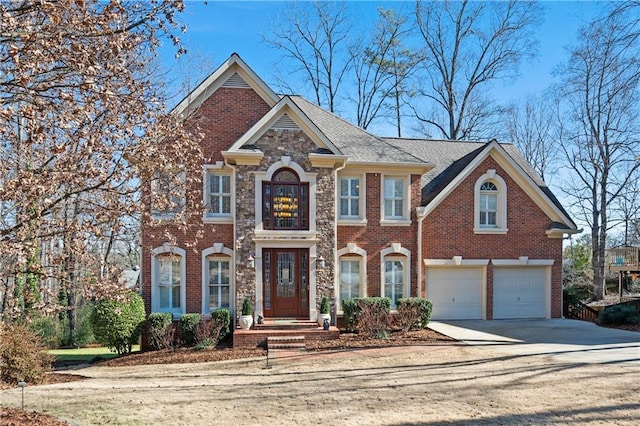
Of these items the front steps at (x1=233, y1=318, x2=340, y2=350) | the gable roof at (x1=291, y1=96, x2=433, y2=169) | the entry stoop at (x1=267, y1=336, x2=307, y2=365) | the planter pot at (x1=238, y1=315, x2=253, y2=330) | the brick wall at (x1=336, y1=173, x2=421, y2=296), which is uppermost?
the gable roof at (x1=291, y1=96, x2=433, y2=169)

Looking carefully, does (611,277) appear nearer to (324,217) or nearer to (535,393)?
(324,217)

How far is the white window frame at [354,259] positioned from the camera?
15.8 metres

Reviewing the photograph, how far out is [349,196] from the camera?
16.1 metres

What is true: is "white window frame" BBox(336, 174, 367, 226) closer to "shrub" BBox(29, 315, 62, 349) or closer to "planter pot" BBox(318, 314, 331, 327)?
"planter pot" BBox(318, 314, 331, 327)

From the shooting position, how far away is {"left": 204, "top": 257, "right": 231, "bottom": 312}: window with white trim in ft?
49.1

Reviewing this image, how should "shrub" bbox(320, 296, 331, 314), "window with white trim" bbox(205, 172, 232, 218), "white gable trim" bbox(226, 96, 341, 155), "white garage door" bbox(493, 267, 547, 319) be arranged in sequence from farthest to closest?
"white garage door" bbox(493, 267, 547, 319)
"window with white trim" bbox(205, 172, 232, 218)
"white gable trim" bbox(226, 96, 341, 155)
"shrub" bbox(320, 296, 331, 314)

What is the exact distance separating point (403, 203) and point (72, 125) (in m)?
12.5

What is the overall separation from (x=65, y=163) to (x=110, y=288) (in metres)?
1.73

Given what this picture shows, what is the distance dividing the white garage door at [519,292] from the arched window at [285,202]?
8073 mm

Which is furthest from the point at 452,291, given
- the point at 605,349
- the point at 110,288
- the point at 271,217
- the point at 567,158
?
the point at 567,158

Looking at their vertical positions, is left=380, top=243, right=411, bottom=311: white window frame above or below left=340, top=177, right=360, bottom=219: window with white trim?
below

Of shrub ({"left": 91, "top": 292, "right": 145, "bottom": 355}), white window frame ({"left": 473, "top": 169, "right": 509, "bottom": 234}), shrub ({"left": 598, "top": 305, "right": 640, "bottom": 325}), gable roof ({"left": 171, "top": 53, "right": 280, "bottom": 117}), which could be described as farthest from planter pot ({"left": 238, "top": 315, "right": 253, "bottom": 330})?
shrub ({"left": 598, "top": 305, "right": 640, "bottom": 325})

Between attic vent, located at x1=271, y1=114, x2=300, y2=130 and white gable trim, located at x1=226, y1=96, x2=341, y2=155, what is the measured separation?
0.07 metres

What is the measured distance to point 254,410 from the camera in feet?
23.2
